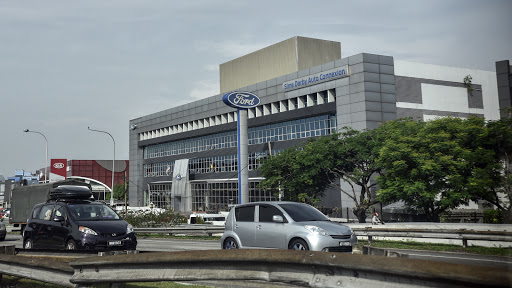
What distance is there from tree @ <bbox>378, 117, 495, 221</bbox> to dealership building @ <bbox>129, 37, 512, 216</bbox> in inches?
675

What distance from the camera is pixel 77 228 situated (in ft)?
45.0

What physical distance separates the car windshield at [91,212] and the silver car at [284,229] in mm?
3853

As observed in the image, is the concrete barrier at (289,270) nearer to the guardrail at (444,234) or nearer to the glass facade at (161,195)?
the guardrail at (444,234)

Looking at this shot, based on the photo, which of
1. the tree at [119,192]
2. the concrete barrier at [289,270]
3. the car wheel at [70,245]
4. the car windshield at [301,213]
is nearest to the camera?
the concrete barrier at [289,270]

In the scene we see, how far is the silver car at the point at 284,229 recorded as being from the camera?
11.7 m

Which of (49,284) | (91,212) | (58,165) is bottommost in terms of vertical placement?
(49,284)

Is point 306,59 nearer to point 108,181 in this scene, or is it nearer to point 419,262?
point 419,262

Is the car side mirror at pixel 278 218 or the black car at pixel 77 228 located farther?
the black car at pixel 77 228

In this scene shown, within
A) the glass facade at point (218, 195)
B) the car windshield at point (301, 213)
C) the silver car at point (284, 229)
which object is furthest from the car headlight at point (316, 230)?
the glass facade at point (218, 195)

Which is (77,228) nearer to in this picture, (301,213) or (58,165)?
(301,213)

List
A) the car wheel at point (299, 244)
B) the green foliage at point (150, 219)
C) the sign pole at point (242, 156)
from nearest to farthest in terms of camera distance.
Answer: the car wheel at point (299, 244) → the green foliage at point (150, 219) → the sign pole at point (242, 156)

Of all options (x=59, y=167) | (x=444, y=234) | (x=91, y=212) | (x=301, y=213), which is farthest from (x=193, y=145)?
(x=59, y=167)

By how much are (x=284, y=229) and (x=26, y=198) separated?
2714 centimetres

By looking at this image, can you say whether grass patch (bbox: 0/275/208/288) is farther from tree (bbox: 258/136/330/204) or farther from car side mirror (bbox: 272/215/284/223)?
tree (bbox: 258/136/330/204)
